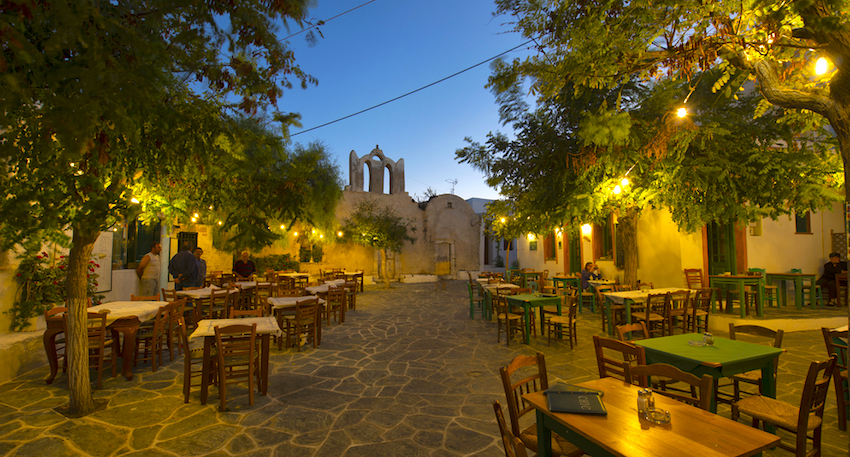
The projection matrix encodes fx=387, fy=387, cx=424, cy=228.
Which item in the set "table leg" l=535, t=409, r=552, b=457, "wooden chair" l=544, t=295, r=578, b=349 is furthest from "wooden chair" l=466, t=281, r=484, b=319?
"table leg" l=535, t=409, r=552, b=457

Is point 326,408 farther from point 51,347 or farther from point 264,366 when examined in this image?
point 51,347

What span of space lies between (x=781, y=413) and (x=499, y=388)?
272 centimetres

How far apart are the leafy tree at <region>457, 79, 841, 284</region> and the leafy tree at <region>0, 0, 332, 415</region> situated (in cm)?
608

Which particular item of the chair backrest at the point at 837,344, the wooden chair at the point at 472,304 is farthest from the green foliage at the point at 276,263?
the chair backrest at the point at 837,344

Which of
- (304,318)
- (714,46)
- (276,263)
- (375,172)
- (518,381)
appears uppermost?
(375,172)

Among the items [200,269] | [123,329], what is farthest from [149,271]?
[123,329]

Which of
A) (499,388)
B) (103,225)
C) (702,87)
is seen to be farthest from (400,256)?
(103,225)

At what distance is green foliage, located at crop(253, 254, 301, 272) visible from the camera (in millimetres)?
19078

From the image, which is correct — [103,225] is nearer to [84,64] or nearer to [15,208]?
[15,208]

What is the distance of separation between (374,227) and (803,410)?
18.4 meters

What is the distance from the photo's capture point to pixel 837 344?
12.9 feet

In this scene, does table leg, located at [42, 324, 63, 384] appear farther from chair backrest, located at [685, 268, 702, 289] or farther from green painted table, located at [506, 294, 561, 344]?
chair backrest, located at [685, 268, 702, 289]

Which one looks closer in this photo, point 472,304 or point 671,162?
point 671,162

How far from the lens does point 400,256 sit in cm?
2317
